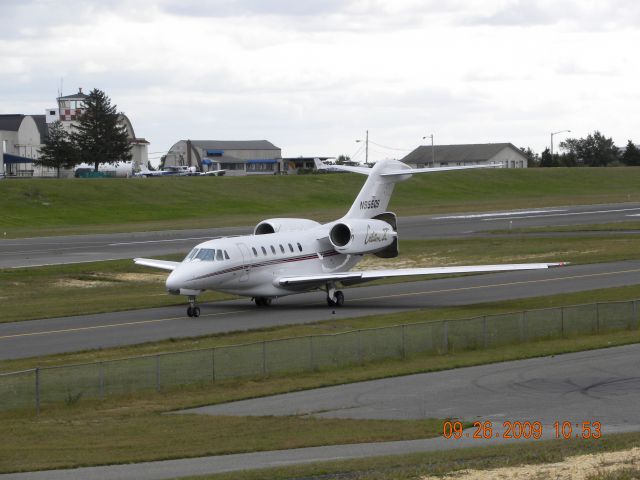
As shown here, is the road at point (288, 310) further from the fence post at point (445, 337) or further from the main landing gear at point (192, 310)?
the fence post at point (445, 337)

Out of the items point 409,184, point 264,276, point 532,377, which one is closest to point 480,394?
point 532,377

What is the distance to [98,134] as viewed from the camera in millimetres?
140500

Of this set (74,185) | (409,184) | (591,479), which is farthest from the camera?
(409,184)

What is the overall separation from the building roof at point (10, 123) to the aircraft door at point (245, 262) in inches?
4149

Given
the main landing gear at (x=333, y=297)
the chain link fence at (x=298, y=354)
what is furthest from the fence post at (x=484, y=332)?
the main landing gear at (x=333, y=297)

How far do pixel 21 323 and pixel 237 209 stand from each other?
70.7 meters

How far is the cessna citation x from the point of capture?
40.3m

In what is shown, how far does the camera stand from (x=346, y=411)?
83.6 ft

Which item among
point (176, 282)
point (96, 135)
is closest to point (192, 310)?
point (176, 282)

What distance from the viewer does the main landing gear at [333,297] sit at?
43125 mm

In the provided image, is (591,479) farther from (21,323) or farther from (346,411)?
(21,323)

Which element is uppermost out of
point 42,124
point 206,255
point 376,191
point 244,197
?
point 42,124

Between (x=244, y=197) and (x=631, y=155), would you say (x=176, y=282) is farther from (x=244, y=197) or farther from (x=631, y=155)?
(x=631, y=155)
